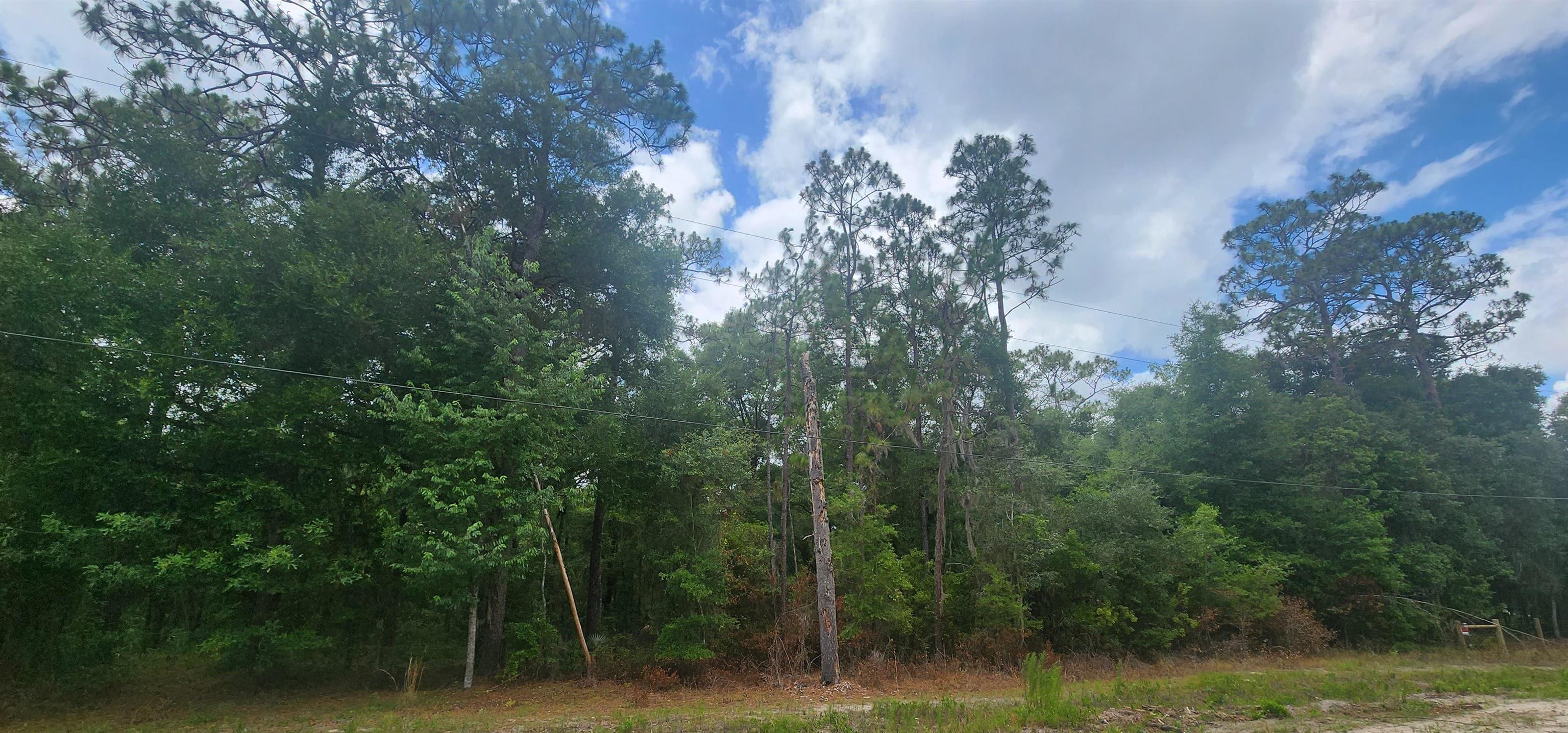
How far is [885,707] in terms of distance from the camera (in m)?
10.0

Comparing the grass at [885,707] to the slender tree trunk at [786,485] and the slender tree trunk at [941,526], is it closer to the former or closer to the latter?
the slender tree trunk at [941,526]

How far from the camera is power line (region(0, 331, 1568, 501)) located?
10562 mm

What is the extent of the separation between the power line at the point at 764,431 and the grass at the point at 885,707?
17.8 feet

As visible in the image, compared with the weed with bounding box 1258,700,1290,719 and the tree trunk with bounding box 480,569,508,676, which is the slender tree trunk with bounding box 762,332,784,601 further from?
the weed with bounding box 1258,700,1290,719

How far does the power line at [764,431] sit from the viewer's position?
10.6 m

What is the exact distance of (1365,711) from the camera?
10578 mm

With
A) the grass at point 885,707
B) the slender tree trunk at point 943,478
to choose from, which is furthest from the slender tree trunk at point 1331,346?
the slender tree trunk at point 943,478

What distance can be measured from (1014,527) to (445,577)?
1344cm

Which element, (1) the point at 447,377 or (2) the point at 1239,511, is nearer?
(1) the point at 447,377

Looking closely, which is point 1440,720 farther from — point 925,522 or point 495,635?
point 495,635

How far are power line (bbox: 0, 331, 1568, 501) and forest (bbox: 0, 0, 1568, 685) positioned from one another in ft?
0.62

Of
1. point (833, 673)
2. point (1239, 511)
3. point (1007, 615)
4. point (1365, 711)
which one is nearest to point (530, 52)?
point (833, 673)

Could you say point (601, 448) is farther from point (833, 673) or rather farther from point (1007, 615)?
point (1007, 615)

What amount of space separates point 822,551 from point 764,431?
235 inches
